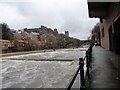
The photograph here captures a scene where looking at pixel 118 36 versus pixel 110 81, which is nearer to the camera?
pixel 110 81

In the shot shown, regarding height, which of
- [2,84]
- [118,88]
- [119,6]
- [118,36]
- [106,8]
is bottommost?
[2,84]

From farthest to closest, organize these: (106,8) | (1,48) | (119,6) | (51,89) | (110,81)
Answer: (1,48) < (106,8) < (119,6) < (51,89) < (110,81)

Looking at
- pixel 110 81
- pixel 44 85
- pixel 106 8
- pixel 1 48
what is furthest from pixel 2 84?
pixel 1 48

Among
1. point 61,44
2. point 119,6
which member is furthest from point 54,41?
point 119,6

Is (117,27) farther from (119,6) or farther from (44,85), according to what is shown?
(44,85)

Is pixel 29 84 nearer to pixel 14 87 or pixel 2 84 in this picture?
pixel 14 87

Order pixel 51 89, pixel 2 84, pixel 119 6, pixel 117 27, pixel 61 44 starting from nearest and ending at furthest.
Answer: pixel 51 89
pixel 2 84
pixel 119 6
pixel 117 27
pixel 61 44

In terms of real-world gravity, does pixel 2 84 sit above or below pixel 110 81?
below

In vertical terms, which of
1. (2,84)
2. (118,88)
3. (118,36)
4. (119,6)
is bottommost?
(2,84)

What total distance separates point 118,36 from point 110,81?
6.80 meters

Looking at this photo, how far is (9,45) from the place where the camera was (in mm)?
36062

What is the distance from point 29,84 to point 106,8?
39.3 feet

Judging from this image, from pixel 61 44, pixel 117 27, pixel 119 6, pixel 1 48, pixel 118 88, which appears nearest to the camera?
pixel 118 88

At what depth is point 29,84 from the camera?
25.7 feet
